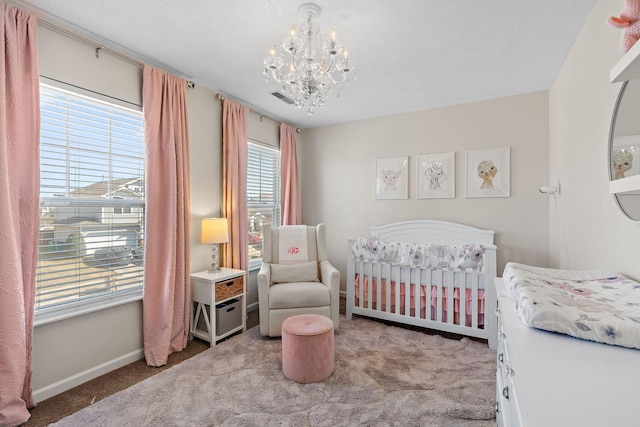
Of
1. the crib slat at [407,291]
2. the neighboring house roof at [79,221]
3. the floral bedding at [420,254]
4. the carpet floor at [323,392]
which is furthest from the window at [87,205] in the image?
the crib slat at [407,291]

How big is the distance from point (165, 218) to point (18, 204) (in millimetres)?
893

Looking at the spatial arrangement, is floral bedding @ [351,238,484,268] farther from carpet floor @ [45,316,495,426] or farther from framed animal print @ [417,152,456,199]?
framed animal print @ [417,152,456,199]

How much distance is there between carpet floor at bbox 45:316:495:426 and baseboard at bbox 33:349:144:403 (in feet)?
1.18

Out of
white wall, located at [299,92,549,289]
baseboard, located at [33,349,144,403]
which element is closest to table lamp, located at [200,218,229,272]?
baseboard, located at [33,349,144,403]

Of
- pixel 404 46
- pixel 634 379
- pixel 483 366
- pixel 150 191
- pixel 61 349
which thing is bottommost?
pixel 483 366

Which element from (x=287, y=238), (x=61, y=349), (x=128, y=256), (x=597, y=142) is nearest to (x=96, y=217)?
(x=128, y=256)

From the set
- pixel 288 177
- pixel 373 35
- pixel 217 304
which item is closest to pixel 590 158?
pixel 373 35

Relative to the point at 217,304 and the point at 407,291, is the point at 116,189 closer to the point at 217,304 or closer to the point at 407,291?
the point at 217,304

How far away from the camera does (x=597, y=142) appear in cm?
164

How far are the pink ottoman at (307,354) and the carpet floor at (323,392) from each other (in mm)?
57

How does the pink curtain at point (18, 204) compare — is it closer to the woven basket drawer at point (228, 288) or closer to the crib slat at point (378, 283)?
the woven basket drawer at point (228, 288)

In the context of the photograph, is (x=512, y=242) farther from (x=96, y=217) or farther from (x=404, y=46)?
(x=96, y=217)

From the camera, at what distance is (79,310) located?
2.11 m

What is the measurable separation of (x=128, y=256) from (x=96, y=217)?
39cm
